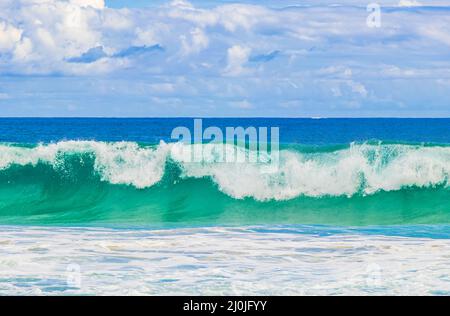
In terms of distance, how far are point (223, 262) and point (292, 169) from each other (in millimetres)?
8635

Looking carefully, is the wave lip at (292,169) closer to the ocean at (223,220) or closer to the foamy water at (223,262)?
the ocean at (223,220)

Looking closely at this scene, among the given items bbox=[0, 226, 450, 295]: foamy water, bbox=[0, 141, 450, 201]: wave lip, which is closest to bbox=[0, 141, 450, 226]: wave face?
bbox=[0, 141, 450, 201]: wave lip

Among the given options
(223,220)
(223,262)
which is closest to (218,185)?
(223,220)

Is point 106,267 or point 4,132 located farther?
point 4,132

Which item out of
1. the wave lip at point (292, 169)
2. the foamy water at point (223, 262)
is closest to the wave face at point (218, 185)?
the wave lip at point (292, 169)

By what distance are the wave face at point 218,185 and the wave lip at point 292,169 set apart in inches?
1.0

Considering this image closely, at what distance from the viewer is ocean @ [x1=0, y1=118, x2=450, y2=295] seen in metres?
9.66

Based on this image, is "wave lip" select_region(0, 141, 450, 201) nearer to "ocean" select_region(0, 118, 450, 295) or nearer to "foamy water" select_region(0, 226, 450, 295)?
"ocean" select_region(0, 118, 450, 295)

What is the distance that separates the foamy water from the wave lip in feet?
15.6

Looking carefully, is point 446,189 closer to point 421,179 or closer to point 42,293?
point 421,179

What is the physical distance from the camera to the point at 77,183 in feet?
66.2

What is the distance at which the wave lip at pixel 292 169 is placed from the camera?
18.3 metres

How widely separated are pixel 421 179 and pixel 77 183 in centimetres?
884
